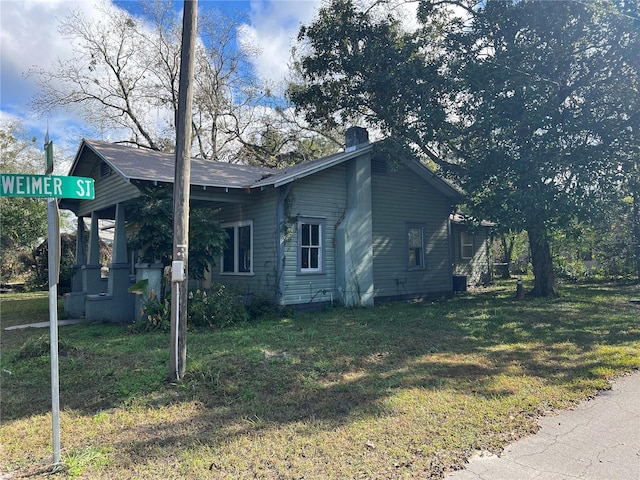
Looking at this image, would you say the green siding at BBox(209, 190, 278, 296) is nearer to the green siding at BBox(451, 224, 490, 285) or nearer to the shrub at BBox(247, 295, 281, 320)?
the shrub at BBox(247, 295, 281, 320)

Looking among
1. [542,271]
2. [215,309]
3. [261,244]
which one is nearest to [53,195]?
[215,309]

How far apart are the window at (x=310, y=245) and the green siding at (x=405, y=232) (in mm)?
2225

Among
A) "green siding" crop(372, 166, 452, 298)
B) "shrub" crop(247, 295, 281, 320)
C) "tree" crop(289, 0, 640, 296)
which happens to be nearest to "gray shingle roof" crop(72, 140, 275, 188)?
"shrub" crop(247, 295, 281, 320)

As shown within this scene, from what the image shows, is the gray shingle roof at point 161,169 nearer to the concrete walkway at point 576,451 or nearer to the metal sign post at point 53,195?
the metal sign post at point 53,195

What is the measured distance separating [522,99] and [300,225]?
6731 mm

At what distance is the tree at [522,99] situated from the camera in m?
11.4

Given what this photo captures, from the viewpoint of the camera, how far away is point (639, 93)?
11.2m

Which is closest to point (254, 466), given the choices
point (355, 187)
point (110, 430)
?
point (110, 430)

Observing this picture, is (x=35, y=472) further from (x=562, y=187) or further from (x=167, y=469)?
(x=562, y=187)

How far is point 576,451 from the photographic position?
3.81 meters

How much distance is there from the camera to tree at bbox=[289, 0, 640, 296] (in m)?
11.4

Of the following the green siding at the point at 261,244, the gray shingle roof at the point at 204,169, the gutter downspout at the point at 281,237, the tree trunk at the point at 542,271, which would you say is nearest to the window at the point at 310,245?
the gutter downspout at the point at 281,237

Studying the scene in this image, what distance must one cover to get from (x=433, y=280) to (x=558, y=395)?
10651 millimetres

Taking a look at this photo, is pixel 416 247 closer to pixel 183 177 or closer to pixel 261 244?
pixel 261 244
